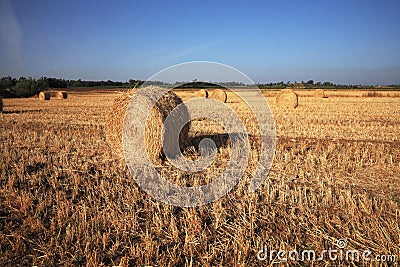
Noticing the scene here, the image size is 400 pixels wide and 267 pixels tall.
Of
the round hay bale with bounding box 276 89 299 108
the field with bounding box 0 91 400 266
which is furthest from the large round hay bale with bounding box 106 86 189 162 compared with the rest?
the round hay bale with bounding box 276 89 299 108

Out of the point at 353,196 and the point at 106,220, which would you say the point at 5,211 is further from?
the point at 353,196

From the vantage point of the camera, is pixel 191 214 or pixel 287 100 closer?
pixel 191 214

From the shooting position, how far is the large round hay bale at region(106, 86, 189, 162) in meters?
7.06

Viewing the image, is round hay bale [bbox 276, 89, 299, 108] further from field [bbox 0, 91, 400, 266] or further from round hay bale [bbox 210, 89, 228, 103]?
field [bbox 0, 91, 400, 266]

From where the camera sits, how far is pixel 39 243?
11.6 ft

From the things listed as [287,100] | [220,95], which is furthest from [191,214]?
[220,95]

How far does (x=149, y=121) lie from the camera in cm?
711

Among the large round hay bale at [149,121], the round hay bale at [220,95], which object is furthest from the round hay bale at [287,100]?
the large round hay bale at [149,121]

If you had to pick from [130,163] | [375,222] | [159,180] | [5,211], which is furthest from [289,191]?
[5,211]

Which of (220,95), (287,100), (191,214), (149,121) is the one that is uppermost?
(220,95)

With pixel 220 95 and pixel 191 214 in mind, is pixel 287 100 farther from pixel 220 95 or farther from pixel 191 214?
pixel 191 214

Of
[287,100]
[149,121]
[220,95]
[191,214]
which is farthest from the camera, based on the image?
[220,95]

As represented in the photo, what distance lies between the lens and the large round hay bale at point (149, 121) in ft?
23.2

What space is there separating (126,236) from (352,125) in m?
11.2
